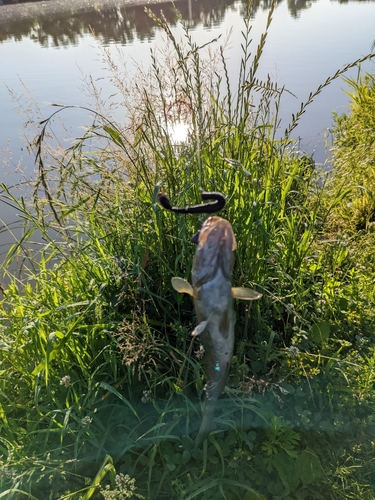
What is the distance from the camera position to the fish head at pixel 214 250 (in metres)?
1.35

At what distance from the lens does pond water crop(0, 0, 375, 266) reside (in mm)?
6102

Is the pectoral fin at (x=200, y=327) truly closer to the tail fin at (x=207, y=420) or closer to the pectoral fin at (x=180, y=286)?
the pectoral fin at (x=180, y=286)

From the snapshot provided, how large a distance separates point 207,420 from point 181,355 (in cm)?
38

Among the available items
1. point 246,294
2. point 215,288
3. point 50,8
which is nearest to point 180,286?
point 215,288

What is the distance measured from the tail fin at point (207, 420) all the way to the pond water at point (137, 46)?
220cm

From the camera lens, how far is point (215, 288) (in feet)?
4.64

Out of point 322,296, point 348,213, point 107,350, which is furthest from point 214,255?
point 348,213

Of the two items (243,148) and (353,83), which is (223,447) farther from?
(353,83)

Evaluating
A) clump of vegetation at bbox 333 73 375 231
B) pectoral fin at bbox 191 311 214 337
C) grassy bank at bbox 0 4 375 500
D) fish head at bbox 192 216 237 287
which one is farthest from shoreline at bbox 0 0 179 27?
pectoral fin at bbox 191 311 214 337

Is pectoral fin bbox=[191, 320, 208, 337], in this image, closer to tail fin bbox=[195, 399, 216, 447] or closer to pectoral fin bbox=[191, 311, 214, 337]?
pectoral fin bbox=[191, 311, 214, 337]

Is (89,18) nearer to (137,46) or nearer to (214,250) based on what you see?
(137,46)

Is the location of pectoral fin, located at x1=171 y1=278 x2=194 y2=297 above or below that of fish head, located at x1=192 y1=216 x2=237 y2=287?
below

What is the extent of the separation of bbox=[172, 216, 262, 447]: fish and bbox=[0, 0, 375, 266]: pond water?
191 cm

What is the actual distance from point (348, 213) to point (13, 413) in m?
2.95
